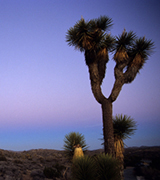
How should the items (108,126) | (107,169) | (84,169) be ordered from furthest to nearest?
(108,126) < (107,169) < (84,169)

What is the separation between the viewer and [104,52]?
37.3 ft

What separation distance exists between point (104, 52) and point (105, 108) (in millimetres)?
3457

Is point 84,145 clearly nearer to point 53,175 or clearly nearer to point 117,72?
point 53,175

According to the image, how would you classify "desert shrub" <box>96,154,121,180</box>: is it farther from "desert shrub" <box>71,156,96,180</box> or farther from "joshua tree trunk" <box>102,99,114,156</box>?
"joshua tree trunk" <box>102,99,114,156</box>

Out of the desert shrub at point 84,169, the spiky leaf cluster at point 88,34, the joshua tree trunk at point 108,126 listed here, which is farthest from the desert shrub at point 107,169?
the spiky leaf cluster at point 88,34

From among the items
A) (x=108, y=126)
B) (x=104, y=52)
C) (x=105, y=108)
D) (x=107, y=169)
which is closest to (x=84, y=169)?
(x=107, y=169)

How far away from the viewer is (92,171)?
7293 millimetres

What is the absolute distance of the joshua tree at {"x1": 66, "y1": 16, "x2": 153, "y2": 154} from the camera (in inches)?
418

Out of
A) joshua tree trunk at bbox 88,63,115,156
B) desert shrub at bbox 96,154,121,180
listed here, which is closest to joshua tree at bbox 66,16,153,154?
joshua tree trunk at bbox 88,63,115,156

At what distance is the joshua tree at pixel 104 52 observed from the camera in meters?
10.6

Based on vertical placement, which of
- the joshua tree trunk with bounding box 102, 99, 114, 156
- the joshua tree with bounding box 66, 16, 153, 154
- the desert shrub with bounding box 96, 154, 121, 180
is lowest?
the desert shrub with bounding box 96, 154, 121, 180

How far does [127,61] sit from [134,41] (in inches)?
66.7

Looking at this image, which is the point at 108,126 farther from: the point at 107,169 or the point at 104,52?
the point at 104,52

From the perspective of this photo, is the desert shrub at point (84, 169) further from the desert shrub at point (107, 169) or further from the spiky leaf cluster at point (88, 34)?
the spiky leaf cluster at point (88, 34)
